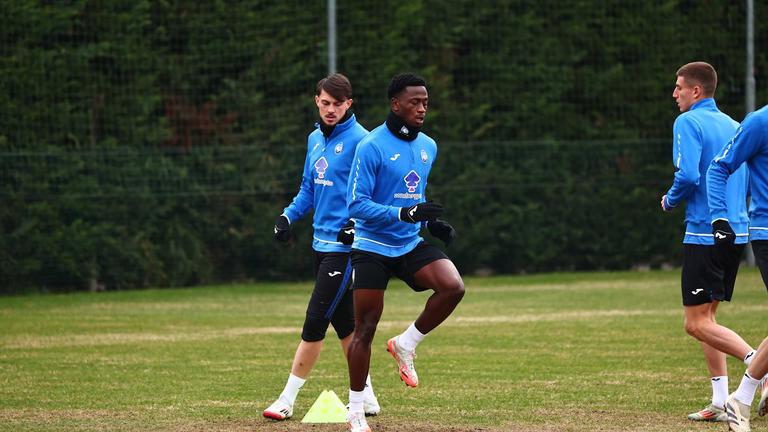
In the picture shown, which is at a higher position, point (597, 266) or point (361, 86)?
point (361, 86)

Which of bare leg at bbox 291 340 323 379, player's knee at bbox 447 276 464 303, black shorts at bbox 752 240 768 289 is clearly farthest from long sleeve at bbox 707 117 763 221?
bare leg at bbox 291 340 323 379

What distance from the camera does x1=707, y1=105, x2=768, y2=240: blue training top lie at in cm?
747

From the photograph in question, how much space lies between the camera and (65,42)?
20.0 metres

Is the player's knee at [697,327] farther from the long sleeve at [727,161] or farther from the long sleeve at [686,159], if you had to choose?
Result: the long sleeve at [727,161]

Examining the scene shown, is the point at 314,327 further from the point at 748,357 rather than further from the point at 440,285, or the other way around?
the point at 748,357

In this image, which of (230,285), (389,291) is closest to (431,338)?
(389,291)

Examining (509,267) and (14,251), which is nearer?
(14,251)

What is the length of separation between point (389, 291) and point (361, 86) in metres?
4.07

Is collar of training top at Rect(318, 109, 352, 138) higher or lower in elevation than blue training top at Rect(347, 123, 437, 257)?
higher

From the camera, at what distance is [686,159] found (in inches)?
323

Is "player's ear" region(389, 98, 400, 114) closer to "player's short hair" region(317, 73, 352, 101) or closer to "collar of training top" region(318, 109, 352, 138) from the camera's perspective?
"player's short hair" region(317, 73, 352, 101)

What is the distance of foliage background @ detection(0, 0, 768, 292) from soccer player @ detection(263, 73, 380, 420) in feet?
38.6

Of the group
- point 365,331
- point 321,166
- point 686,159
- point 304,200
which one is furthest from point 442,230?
point 686,159

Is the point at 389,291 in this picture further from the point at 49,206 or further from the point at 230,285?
the point at 49,206
